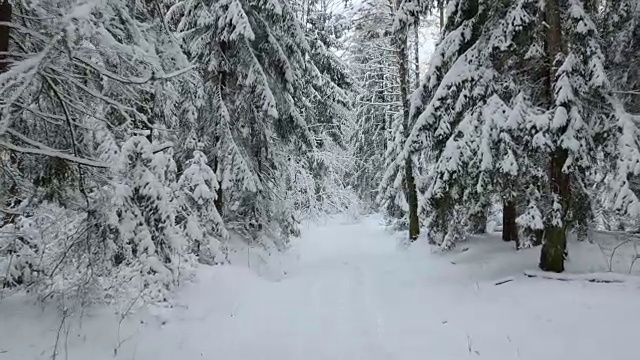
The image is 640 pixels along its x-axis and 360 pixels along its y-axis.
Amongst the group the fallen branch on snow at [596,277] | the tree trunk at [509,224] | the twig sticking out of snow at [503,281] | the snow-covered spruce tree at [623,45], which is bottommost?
the twig sticking out of snow at [503,281]

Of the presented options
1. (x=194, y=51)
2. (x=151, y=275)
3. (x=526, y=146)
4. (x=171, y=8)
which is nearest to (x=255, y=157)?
(x=194, y=51)

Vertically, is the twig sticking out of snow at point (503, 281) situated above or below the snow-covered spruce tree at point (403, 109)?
below

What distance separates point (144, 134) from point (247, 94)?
5709 mm

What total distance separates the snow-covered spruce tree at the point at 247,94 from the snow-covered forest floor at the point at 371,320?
2.53m

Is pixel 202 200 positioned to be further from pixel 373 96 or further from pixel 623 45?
pixel 373 96

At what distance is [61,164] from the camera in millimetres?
4219

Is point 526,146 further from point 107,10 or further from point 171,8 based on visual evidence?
point 171,8

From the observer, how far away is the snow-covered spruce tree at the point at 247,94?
416 inches

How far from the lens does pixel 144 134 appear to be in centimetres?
559

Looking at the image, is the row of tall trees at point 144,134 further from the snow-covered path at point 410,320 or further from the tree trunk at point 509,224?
the tree trunk at point 509,224

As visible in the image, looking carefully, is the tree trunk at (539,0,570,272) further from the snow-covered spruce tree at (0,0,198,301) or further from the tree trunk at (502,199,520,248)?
the snow-covered spruce tree at (0,0,198,301)

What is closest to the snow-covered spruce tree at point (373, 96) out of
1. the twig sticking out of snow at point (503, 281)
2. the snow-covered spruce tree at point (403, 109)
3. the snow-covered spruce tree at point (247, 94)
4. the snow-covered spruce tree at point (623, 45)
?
the snow-covered spruce tree at point (403, 109)

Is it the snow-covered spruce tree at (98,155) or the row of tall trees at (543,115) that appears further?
the row of tall trees at (543,115)

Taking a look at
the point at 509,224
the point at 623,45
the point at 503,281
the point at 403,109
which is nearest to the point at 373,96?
the point at 403,109
